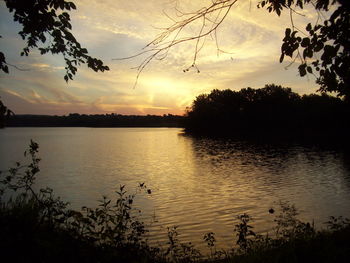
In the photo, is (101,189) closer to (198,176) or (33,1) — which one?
(198,176)

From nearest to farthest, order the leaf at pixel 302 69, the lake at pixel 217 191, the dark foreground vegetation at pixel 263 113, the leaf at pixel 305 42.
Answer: the leaf at pixel 305 42, the leaf at pixel 302 69, the lake at pixel 217 191, the dark foreground vegetation at pixel 263 113

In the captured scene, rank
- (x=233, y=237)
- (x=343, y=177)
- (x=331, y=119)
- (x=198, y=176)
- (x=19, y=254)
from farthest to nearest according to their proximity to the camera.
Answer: (x=331, y=119) → (x=198, y=176) → (x=343, y=177) → (x=233, y=237) → (x=19, y=254)

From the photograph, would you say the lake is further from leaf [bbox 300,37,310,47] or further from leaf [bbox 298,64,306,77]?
leaf [bbox 300,37,310,47]

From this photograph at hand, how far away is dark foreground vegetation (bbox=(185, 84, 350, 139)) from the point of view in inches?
4313

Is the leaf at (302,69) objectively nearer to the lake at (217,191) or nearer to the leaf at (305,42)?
the leaf at (305,42)

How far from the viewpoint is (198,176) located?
3259 centimetres

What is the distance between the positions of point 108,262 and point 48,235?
1.49 metres

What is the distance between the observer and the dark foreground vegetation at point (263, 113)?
109562 mm

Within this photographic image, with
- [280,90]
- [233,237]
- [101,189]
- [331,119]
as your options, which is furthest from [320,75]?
[280,90]

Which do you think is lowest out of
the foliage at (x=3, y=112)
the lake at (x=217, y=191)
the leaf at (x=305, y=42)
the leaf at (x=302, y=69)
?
the lake at (x=217, y=191)

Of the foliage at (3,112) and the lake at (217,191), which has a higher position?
the foliage at (3,112)

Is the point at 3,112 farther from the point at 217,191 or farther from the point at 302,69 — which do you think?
the point at 217,191

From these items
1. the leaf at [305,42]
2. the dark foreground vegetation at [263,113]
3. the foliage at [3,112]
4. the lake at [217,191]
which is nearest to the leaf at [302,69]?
the leaf at [305,42]

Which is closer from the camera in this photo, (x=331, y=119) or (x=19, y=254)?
(x=19, y=254)
